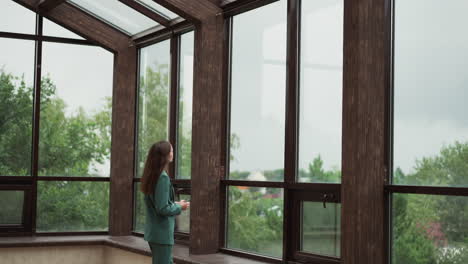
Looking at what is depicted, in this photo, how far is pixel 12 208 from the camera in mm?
7426

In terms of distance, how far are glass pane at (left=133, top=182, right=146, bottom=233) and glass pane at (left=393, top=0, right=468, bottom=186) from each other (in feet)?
12.9

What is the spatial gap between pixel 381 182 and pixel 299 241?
109 cm

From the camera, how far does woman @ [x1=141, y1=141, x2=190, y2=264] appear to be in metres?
4.46

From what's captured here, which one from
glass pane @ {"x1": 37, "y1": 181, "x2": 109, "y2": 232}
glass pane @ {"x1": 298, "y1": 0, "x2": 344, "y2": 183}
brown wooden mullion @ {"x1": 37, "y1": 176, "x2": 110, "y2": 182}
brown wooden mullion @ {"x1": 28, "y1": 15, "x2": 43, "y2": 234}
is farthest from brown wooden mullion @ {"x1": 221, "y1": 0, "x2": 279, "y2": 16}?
glass pane @ {"x1": 37, "y1": 181, "x2": 109, "y2": 232}

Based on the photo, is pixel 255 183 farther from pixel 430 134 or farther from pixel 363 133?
pixel 430 134

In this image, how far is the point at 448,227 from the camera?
3.86 m

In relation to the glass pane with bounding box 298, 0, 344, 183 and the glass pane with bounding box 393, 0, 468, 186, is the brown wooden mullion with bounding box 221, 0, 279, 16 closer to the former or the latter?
the glass pane with bounding box 298, 0, 344, 183

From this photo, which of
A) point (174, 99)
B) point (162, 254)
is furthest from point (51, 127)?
point (162, 254)

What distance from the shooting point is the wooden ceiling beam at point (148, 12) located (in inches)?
261

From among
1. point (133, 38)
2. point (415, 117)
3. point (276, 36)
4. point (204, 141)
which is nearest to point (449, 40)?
point (415, 117)

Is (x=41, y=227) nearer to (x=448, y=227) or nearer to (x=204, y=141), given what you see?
(x=204, y=141)

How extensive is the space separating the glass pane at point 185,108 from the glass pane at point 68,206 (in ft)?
4.85

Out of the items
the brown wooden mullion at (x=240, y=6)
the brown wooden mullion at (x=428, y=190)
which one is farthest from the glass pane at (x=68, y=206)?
the brown wooden mullion at (x=428, y=190)

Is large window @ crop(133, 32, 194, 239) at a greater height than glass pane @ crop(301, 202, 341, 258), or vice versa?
large window @ crop(133, 32, 194, 239)
